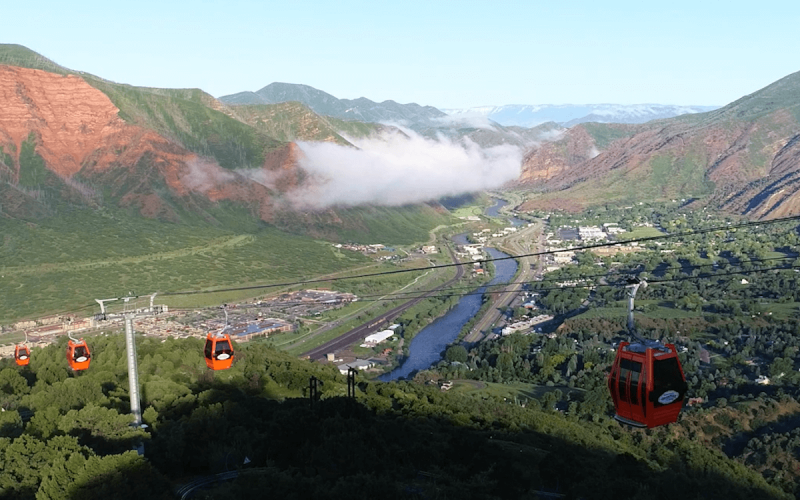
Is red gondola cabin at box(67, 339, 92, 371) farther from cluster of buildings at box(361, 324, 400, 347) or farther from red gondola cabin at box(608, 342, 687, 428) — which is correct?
cluster of buildings at box(361, 324, 400, 347)

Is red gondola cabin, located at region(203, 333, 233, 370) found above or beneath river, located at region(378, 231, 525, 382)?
above

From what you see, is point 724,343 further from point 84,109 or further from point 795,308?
point 84,109

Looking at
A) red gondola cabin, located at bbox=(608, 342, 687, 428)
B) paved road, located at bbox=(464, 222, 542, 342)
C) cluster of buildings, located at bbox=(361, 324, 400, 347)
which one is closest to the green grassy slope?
cluster of buildings, located at bbox=(361, 324, 400, 347)

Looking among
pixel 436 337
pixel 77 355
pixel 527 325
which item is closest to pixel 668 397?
pixel 77 355

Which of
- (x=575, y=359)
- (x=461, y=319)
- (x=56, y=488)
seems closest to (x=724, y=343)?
(x=575, y=359)

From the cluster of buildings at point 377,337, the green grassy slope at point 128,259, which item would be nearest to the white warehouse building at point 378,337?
the cluster of buildings at point 377,337

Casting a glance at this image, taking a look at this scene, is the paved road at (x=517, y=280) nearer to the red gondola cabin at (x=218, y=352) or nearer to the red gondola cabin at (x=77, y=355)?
the red gondola cabin at (x=77, y=355)
